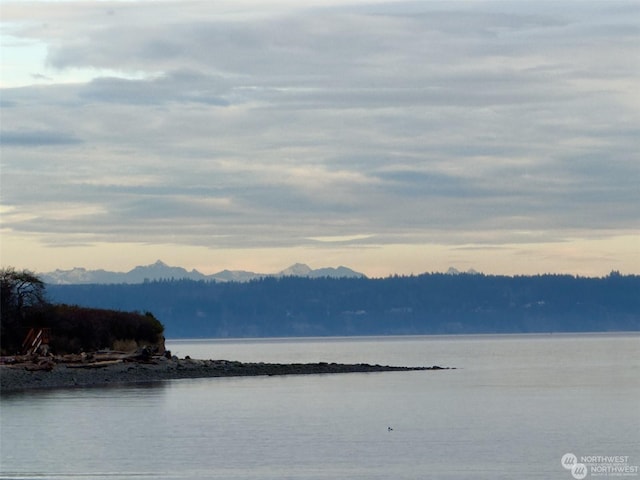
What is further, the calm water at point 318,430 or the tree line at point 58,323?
the tree line at point 58,323

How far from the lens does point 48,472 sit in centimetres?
3197

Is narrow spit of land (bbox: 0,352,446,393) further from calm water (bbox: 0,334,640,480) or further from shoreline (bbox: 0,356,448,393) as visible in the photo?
calm water (bbox: 0,334,640,480)

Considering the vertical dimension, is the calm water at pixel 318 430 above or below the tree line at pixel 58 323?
below

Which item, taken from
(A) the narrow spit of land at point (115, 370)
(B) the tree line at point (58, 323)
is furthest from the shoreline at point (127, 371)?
(B) the tree line at point (58, 323)

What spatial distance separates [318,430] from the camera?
42.4 meters

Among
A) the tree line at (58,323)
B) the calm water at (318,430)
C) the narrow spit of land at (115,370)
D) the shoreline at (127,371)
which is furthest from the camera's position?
the tree line at (58,323)

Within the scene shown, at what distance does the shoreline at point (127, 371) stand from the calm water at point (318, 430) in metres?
3.12

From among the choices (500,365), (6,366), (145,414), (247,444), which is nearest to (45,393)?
(6,366)

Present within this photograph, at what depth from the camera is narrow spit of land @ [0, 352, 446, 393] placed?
62.8 m

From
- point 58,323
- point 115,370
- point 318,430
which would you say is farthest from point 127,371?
point 318,430

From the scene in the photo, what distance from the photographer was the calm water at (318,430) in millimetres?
33094

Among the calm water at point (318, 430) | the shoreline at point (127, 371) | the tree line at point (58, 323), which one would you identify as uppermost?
the tree line at point (58, 323)

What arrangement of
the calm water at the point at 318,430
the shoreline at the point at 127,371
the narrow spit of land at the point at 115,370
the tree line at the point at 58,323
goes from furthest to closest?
the tree line at the point at 58,323 → the narrow spit of land at the point at 115,370 → the shoreline at the point at 127,371 → the calm water at the point at 318,430

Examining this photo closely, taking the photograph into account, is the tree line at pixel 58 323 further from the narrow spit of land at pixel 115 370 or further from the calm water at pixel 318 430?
the calm water at pixel 318 430
